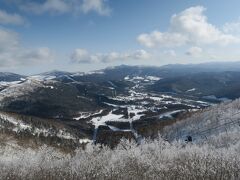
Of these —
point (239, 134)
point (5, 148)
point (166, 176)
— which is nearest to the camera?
point (166, 176)

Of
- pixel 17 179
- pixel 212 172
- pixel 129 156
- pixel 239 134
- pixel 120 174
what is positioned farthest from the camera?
pixel 239 134

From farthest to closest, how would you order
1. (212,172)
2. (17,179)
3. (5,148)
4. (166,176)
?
(5,148), (17,179), (166,176), (212,172)

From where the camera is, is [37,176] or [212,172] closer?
[212,172]

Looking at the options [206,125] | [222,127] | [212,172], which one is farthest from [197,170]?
[206,125]

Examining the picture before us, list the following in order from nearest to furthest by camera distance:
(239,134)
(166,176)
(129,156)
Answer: (166,176)
(129,156)
(239,134)

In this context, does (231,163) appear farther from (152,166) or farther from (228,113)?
(228,113)

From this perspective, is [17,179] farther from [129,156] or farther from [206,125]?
[206,125]

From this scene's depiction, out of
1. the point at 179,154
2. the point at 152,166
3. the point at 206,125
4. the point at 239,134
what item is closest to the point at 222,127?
the point at 206,125

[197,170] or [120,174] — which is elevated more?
[197,170]

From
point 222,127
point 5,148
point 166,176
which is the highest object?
point 166,176
